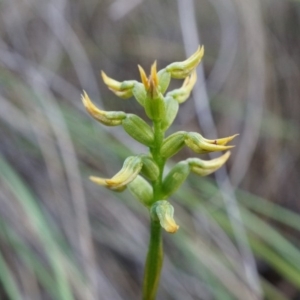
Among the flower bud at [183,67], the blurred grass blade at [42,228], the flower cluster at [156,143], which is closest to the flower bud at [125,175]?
the flower cluster at [156,143]

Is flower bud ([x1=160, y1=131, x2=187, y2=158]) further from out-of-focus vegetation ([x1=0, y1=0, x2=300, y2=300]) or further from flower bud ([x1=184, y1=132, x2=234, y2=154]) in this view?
out-of-focus vegetation ([x1=0, y1=0, x2=300, y2=300])

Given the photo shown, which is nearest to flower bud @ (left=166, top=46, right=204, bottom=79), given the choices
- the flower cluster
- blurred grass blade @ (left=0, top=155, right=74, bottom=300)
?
the flower cluster

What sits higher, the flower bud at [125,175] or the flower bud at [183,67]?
the flower bud at [183,67]

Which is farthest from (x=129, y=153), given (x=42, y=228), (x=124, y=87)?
(x=124, y=87)

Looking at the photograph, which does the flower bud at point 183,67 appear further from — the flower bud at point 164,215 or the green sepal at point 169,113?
the flower bud at point 164,215

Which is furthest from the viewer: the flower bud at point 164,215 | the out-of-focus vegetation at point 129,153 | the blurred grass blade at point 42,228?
the out-of-focus vegetation at point 129,153

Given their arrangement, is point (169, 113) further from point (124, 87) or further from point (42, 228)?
point (42, 228)
